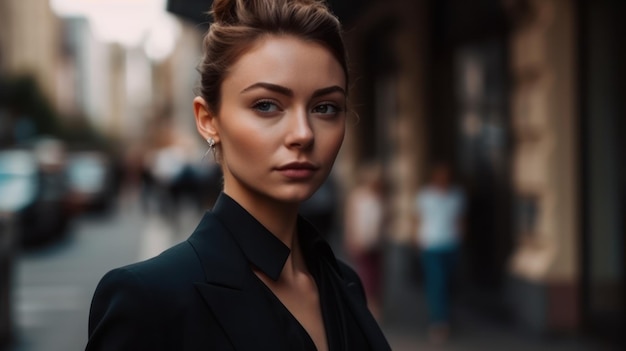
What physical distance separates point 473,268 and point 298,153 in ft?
38.0

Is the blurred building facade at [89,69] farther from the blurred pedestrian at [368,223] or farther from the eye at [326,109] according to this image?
the eye at [326,109]

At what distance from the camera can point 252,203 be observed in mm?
1954

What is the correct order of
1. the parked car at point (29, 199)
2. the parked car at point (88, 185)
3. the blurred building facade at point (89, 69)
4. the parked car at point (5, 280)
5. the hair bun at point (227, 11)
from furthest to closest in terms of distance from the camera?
the blurred building facade at point (89, 69)
the parked car at point (88, 185)
the parked car at point (29, 199)
the parked car at point (5, 280)
the hair bun at point (227, 11)

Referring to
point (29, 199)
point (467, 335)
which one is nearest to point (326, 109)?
point (467, 335)

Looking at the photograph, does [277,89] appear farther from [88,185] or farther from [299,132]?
[88,185]

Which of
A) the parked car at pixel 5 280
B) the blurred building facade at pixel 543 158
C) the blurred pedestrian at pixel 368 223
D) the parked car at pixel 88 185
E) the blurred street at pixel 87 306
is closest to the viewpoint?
the blurred street at pixel 87 306

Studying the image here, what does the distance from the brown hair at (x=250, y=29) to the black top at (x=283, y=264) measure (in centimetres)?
22

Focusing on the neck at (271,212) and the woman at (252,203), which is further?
the neck at (271,212)

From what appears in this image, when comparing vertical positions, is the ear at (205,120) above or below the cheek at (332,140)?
above

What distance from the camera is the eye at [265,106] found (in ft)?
6.04

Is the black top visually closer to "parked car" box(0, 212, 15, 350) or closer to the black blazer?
the black blazer

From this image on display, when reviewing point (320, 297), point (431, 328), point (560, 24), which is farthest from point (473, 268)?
point (320, 297)

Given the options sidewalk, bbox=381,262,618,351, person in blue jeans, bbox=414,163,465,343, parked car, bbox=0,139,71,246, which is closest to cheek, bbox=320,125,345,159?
sidewalk, bbox=381,262,618,351

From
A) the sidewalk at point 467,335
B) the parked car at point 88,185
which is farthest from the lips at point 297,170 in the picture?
the parked car at point 88,185
